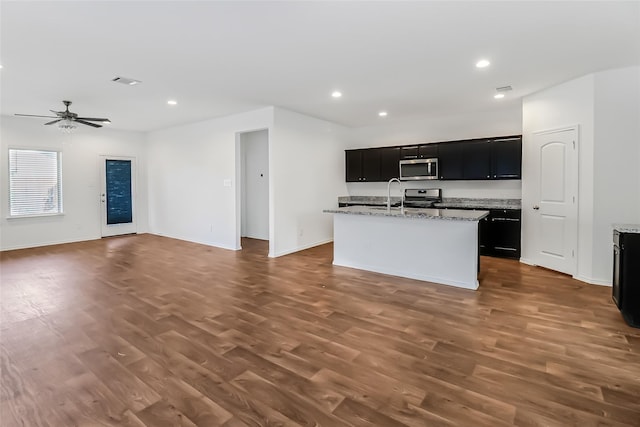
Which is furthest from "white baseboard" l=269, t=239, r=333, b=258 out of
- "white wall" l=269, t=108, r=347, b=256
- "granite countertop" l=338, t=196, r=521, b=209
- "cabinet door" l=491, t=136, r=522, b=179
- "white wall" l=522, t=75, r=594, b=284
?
"white wall" l=522, t=75, r=594, b=284

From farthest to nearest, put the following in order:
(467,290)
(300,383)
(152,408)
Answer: (467,290) → (300,383) → (152,408)

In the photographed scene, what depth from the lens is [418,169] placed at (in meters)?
6.63

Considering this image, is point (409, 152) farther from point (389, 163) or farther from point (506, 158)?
point (506, 158)

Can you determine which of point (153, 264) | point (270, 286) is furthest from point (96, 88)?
point (270, 286)

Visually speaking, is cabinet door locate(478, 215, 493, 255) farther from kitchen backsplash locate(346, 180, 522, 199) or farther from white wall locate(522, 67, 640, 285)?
white wall locate(522, 67, 640, 285)

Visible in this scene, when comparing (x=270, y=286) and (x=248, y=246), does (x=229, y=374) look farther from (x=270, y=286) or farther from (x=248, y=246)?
(x=248, y=246)

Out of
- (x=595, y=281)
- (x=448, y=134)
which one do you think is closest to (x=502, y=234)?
(x=595, y=281)

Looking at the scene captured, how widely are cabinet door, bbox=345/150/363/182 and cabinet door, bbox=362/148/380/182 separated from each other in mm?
100

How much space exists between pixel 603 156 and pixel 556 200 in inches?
32.2

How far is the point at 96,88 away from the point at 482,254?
6660mm

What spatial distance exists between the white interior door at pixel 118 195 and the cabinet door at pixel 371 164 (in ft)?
19.3

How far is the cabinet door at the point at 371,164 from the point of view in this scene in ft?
23.7

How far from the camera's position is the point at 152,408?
192 cm

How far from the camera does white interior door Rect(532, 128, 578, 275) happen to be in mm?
4453
